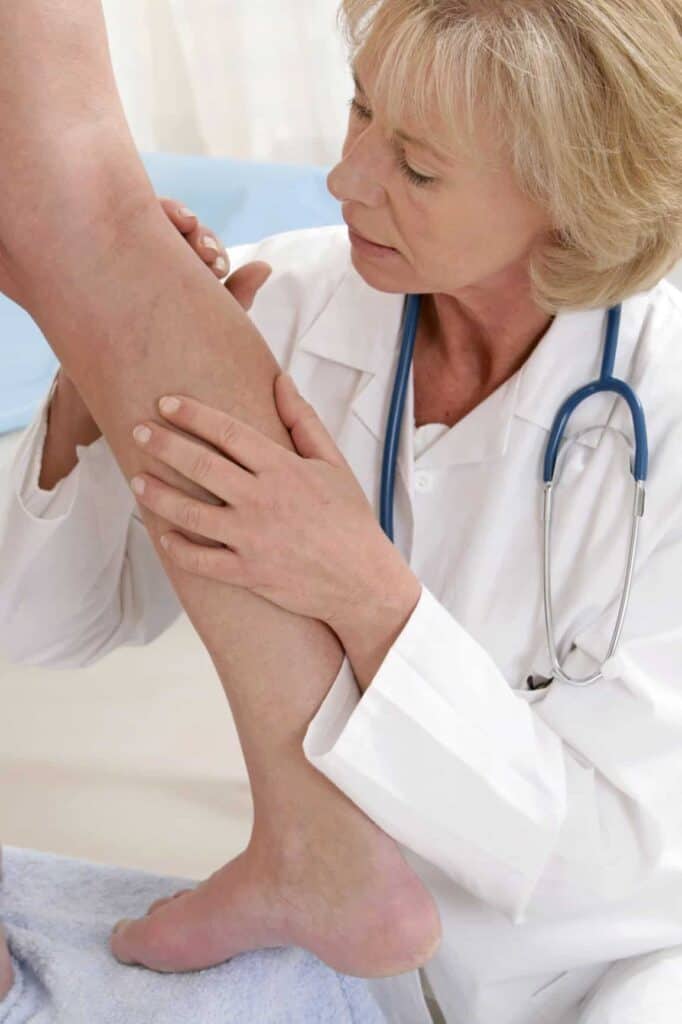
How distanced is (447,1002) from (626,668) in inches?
14.6

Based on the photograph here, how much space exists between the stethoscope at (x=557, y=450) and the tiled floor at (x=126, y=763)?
762mm

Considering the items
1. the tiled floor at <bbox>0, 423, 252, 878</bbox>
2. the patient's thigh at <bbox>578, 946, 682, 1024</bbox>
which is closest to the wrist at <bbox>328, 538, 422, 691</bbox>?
the patient's thigh at <bbox>578, 946, 682, 1024</bbox>

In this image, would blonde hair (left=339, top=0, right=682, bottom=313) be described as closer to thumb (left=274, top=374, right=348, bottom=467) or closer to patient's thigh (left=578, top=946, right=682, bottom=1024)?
thumb (left=274, top=374, right=348, bottom=467)

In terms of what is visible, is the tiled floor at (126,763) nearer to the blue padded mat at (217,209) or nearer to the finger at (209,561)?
the blue padded mat at (217,209)

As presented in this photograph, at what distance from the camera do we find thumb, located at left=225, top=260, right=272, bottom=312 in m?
1.22

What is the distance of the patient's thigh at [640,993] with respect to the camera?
3.60 ft

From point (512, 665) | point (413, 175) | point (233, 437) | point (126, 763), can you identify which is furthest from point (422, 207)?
point (126, 763)

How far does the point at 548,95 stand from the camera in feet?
3.43

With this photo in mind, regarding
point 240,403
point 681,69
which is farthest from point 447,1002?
point 681,69

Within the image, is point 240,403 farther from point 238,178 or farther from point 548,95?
point 238,178

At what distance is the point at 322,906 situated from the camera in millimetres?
1086

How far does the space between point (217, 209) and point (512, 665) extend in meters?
1.66

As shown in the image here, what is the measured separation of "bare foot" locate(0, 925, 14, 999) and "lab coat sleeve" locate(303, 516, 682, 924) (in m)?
0.29

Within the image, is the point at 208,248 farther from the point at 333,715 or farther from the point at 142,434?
the point at 333,715
